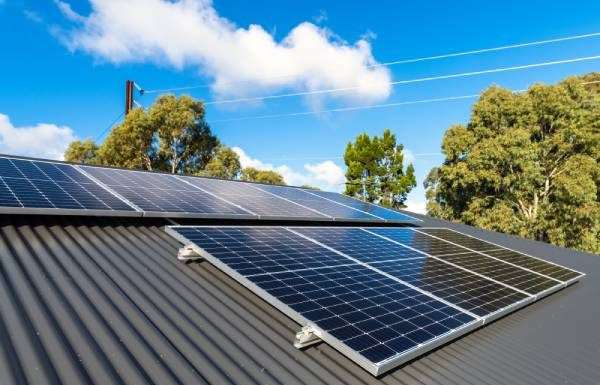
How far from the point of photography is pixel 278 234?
8.66 meters

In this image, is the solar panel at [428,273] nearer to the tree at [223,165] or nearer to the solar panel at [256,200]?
the solar panel at [256,200]

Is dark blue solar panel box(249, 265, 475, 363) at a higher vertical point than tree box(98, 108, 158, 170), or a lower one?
lower

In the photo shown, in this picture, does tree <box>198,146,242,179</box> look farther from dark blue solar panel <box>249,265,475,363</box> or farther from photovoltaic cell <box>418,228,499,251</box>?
dark blue solar panel <box>249,265,475,363</box>

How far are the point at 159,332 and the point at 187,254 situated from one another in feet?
7.40

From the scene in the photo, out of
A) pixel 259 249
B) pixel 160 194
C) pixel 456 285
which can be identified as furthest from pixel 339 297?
pixel 160 194

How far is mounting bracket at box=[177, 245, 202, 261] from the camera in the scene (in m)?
6.89

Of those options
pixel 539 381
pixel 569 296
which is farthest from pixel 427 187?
pixel 539 381

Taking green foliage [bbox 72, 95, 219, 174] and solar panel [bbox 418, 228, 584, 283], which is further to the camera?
green foliage [bbox 72, 95, 219, 174]

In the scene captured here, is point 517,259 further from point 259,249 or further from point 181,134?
point 181,134

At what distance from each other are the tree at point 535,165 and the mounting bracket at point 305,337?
1283 inches

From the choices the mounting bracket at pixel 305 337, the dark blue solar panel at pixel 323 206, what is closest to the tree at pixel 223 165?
the dark blue solar panel at pixel 323 206

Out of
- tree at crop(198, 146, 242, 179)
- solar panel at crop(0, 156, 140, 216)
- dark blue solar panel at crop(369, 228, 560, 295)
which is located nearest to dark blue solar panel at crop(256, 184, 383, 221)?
dark blue solar panel at crop(369, 228, 560, 295)

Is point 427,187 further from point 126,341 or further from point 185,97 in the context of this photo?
point 126,341

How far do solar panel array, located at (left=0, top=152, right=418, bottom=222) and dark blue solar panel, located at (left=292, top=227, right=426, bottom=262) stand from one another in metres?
1.04
